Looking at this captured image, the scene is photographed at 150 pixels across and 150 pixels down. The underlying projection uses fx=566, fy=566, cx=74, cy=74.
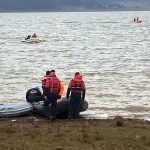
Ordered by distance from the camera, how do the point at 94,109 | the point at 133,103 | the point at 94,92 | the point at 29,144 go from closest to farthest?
the point at 29,144
the point at 94,109
the point at 133,103
the point at 94,92

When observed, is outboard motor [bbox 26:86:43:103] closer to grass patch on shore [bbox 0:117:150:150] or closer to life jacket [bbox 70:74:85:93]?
life jacket [bbox 70:74:85:93]

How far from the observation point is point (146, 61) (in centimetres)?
4778

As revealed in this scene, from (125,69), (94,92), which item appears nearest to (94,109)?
(94,92)

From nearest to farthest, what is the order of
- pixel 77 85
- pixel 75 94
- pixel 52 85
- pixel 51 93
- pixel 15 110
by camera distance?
pixel 52 85, pixel 51 93, pixel 77 85, pixel 75 94, pixel 15 110

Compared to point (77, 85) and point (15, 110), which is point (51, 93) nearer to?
point (77, 85)

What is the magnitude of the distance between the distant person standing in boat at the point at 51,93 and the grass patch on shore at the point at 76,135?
103cm

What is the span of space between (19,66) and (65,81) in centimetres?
1116

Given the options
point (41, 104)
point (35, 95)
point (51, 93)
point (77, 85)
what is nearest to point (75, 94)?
point (77, 85)

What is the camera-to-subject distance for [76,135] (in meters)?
14.9

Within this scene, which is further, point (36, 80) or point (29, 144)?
point (36, 80)

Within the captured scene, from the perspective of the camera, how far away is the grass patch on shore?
1363 centimetres

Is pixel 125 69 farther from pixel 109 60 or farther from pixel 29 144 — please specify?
pixel 29 144

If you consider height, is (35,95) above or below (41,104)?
above

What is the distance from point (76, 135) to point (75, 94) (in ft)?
13.1
